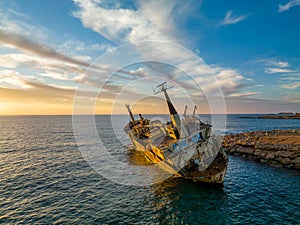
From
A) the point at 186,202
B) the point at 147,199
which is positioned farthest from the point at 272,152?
the point at 147,199

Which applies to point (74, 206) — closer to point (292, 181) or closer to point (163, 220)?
point (163, 220)

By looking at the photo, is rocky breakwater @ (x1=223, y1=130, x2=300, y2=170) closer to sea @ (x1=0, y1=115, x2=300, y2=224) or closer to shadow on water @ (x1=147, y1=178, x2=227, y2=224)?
sea @ (x1=0, y1=115, x2=300, y2=224)

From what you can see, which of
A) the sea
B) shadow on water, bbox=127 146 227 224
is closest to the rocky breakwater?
the sea

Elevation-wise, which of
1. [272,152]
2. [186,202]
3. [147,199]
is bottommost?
[147,199]

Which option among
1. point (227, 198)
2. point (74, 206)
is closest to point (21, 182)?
point (74, 206)

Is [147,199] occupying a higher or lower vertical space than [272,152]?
lower

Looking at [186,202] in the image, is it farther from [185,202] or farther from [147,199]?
[147,199]

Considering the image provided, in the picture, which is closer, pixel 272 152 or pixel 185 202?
pixel 185 202

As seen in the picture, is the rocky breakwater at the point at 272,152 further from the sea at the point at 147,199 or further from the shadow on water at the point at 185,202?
the shadow on water at the point at 185,202

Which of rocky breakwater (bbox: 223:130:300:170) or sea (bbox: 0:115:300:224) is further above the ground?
rocky breakwater (bbox: 223:130:300:170)

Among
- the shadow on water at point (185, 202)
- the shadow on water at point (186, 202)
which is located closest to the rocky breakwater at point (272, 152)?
the shadow on water at point (185, 202)

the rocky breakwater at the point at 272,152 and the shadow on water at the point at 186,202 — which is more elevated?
the rocky breakwater at the point at 272,152

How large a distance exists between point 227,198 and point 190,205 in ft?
16.7

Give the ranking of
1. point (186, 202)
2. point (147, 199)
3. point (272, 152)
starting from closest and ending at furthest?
point (186, 202)
point (147, 199)
point (272, 152)
